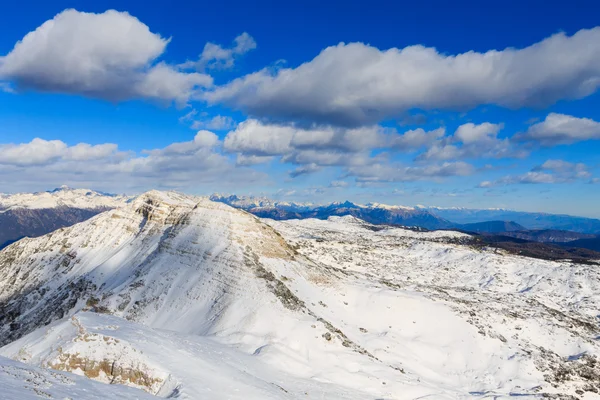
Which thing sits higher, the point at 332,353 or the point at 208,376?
the point at 208,376

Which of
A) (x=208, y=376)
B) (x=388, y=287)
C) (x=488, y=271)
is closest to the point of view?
(x=208, y=376)

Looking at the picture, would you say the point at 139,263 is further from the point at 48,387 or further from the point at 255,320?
the point at 48,387

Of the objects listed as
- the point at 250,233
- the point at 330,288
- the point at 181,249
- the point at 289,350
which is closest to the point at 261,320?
the point at 289,350

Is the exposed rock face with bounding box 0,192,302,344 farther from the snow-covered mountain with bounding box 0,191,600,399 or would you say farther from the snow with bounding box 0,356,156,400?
the snow with bounding box 0,356,156,400

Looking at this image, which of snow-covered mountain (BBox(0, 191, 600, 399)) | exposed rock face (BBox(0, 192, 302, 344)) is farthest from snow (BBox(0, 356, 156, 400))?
exposed rock face (BBox(0, 192, 302, 344))

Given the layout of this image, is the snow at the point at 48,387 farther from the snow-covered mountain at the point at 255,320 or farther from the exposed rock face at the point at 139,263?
the exposed rock face at the point at 139,263

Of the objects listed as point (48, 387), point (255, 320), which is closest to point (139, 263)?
point (255, 320)

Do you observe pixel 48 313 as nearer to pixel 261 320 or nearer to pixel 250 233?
pixel 250 233

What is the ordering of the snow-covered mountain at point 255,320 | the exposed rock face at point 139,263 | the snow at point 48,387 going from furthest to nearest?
the exposed rock face at point 139,263
the snow-covered mountain at point 255,320
the snow at point 48,387

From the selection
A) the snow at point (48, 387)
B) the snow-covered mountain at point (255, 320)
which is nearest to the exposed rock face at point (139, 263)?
the snow-covered mountain at point (255, 320)
